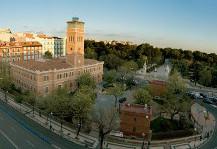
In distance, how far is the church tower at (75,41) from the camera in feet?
→ 259

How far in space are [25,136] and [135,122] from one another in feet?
59.9

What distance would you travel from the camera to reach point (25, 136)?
4894cm

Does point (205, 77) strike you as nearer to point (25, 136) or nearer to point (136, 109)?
point (136, 109)

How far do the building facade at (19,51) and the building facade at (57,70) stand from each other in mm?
27339

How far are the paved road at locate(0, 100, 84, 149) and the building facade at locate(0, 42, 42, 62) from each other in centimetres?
5374

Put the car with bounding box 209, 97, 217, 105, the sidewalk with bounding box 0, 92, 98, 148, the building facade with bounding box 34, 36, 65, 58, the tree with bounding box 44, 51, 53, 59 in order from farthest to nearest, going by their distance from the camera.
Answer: the building facade with bounding box 34, 36, 65, 58 < the tree with bounding box 44, 51, 53, 59 < the car with bounding box 209, 97, 217, 105 < the sidewalk with bounding box 0, 92, 98, 148

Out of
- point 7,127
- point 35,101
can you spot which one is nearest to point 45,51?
point 35,101

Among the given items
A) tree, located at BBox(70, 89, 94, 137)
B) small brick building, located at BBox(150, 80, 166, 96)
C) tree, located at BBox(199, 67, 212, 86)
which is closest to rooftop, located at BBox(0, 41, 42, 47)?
small brick building, located at BBox(150, 80, 166, 96)

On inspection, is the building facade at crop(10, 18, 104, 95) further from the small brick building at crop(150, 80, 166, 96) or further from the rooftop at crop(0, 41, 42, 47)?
the rooftop at crop(0, 41, 42, 47)

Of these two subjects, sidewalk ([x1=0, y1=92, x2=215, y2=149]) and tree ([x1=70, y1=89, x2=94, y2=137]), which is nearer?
sidewalk ([x1=0, y1=92, x2=215, y2=149])

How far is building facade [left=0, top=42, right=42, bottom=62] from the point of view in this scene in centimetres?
10731

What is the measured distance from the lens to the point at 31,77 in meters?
72.7

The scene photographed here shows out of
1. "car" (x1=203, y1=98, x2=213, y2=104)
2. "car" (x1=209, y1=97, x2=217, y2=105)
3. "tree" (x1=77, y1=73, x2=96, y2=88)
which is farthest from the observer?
"car" (x1=209, y1=97, x2=217, y2=105)

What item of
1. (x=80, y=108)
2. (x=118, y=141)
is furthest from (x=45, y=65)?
(x=118, y=141)
